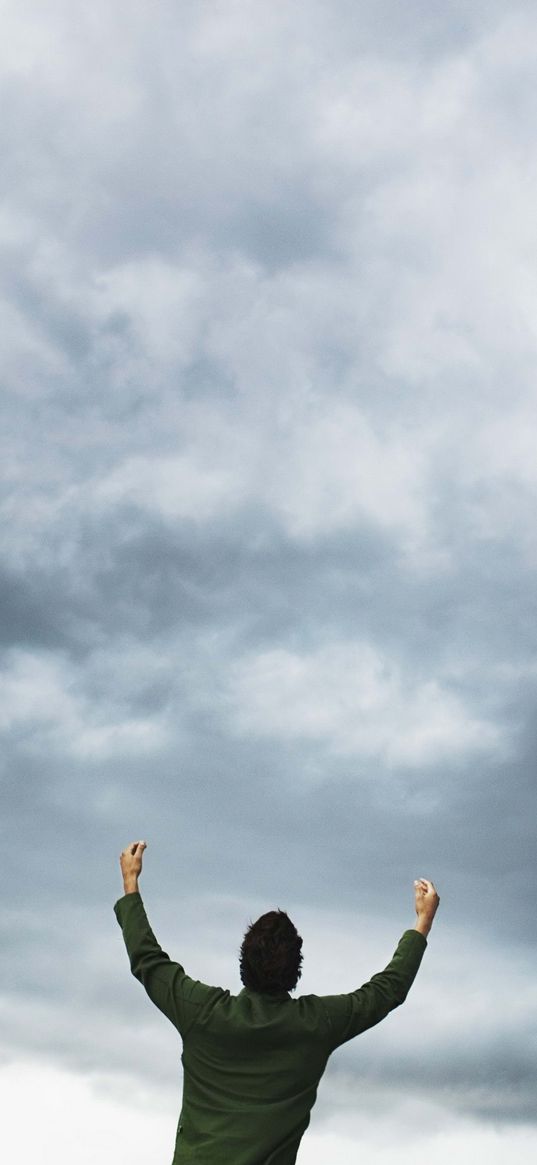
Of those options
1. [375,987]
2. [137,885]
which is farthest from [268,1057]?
[137,885]

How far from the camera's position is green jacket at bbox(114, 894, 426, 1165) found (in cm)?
1002

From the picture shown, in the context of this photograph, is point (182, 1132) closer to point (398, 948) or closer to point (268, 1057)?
point (268, 1057)

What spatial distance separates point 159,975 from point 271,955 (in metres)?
1.13

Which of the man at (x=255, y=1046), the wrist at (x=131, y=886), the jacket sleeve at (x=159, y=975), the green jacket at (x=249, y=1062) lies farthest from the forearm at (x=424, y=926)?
the wrist at (x=131, y=886)

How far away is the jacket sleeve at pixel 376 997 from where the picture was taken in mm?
10383

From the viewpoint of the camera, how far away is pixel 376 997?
35.3 feet

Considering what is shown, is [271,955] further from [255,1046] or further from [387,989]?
[387,989]

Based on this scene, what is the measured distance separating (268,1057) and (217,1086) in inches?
20.4

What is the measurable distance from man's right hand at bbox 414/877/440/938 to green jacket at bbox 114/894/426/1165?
155 cm

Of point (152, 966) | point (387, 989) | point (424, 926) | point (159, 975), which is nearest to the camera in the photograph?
point (159, 975)

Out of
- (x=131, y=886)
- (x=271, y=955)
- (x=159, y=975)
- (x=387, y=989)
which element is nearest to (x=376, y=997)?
(x=387, y=989)

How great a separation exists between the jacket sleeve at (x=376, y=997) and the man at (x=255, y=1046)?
14mm

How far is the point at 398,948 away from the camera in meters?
11.5

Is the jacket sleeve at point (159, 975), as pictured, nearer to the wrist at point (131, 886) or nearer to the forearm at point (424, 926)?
the wrist at point (131, 886)
